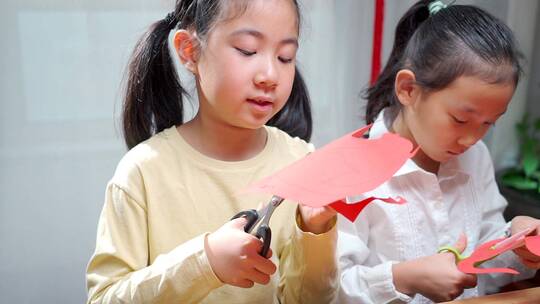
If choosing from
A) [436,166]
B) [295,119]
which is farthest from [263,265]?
[436,166]

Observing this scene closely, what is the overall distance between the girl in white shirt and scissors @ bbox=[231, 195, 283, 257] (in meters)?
0.29

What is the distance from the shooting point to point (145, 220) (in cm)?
80

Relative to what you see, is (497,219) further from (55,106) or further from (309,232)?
(55,106)

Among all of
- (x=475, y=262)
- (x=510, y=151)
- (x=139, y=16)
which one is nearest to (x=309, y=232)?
(x=475, y=262)

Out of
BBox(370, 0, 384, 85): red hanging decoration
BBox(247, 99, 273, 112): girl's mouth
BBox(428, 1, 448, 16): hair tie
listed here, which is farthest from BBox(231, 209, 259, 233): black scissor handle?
BBox(370, 0, 384, 85): red hanging decoration

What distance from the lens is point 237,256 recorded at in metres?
0.65

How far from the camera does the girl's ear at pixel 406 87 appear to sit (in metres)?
0.94

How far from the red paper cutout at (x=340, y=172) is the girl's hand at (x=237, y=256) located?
0.09 metres

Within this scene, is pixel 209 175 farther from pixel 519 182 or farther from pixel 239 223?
pixel 519 182

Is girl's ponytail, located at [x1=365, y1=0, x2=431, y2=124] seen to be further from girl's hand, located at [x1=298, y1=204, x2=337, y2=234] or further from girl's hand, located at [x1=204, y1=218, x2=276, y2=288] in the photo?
girl's hand, located at [x1=204, y1=218, x2=276, y2=288]

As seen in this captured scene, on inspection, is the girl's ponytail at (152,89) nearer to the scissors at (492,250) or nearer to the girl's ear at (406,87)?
the girl's ear at (406,87)

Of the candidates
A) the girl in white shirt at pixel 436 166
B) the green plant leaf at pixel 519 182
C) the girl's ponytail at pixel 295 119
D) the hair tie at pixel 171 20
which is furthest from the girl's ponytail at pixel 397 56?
the green plant leaf at pixel 519 182

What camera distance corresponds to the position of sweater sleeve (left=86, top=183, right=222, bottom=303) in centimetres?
70

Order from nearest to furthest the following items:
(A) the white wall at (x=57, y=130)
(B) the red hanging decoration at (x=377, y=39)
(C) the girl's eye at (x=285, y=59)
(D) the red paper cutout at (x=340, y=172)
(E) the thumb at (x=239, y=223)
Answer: (D) the red paper cutout at (x=340, y=172) < (E) the thumb at (x=239, y=223) < (C) the girl's eye at (x=285, y=59) < (A) the white wall at (x=57, y=130) < (B) the red hanging decoration at (x=377, y=39)
